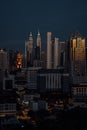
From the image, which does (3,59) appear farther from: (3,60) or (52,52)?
(52,52)

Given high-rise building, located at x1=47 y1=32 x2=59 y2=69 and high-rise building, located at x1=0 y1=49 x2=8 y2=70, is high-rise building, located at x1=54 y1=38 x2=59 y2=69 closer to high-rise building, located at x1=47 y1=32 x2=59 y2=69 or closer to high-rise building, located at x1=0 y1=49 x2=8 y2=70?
high-rise building, located at x1=47 y1=32 x2=59 y2=69

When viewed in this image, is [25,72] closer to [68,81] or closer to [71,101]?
[68,81]

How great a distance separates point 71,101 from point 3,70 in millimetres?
5913

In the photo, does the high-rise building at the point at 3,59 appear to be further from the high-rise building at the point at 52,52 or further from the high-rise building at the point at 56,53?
the high-rise building at the point at 56,53

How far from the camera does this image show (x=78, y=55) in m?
16.9

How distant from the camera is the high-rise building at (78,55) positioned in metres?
15.6

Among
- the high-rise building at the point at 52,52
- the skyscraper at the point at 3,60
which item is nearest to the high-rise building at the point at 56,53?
the high-rise building at the point at 52,52

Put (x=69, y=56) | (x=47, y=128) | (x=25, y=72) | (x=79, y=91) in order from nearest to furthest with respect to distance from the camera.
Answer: (x=47, y=128) < (x=79, y=91) < (x=25, y=72) < (x=69, y=56)

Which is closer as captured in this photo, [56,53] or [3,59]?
[3,59]

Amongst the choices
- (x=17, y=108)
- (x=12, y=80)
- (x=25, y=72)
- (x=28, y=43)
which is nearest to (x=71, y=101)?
(x=17, y=108)

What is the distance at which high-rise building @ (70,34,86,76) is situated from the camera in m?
15.6

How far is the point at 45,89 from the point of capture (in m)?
13.2

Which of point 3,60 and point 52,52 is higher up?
point 52,52

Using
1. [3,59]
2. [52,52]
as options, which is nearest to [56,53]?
[52,52]
